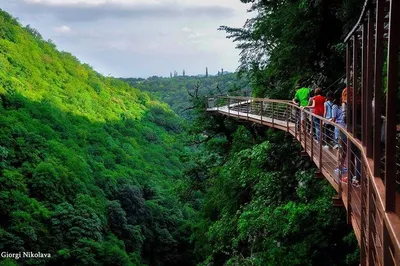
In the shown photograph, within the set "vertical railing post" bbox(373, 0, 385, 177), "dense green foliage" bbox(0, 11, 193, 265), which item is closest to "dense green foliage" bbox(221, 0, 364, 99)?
"vertical railing post" bbox(373, 0, 385, 177)

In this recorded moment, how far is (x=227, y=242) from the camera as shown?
13648 millimetres

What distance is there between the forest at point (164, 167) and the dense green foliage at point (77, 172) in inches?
5.4

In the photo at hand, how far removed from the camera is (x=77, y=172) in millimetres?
40594

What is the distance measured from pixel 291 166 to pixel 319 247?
12.0ft

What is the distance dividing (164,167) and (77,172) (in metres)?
18.4

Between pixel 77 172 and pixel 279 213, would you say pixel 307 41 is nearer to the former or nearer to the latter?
pixel 279 213

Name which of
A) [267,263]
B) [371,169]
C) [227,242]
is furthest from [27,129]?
[371,169]

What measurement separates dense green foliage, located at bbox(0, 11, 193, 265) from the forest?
14 centimetres

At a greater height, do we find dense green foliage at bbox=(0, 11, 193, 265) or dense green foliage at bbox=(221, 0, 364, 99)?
dense green foliage at bbox=(221, 0, 364, 99)

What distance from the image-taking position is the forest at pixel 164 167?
905cm

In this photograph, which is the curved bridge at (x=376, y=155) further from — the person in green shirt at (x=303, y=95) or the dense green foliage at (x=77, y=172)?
the dense green foliage at (x=77, y=172)

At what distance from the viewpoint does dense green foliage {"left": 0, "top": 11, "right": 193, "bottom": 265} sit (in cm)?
2914

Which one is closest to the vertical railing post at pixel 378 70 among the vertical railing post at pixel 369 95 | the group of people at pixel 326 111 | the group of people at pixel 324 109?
the vertical railing post at pixel 369 95

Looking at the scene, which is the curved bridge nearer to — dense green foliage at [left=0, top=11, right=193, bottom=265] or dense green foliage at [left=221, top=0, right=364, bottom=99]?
dense green foliage at [left=221, top=0, right=364, bottom=99]
